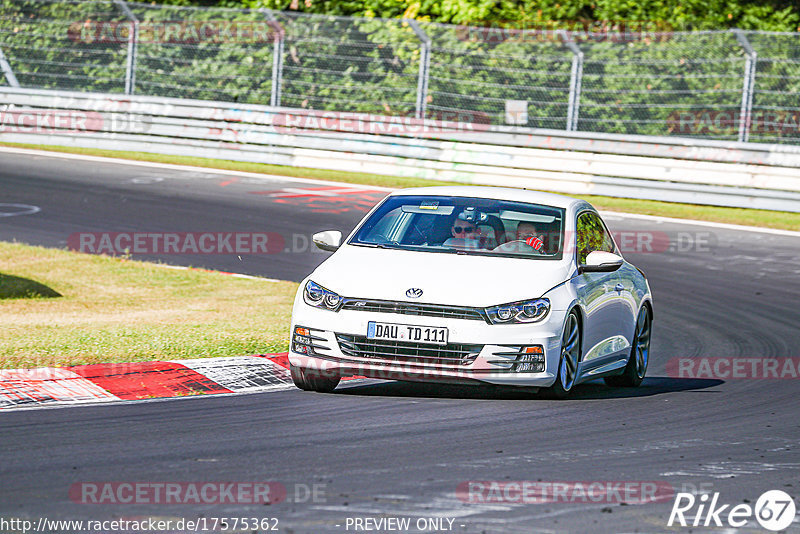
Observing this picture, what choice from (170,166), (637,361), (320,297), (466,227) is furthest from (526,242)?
(170,166)

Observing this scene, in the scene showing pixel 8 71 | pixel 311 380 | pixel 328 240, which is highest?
pixel 8 71

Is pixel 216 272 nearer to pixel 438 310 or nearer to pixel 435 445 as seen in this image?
pixel 438 310

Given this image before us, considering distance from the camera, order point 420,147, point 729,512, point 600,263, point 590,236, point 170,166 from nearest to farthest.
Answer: point 729,512 < point 600,263 < point 590,236 < point 420,147 < point 170,166

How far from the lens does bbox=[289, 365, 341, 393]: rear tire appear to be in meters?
9.25

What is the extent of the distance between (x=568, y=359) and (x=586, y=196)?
48.1ft

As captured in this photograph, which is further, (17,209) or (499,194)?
(17,209)

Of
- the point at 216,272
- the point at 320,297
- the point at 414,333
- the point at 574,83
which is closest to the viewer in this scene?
the point at 414,333

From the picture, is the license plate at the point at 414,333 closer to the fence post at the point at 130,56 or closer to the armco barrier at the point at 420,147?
the armco barrier at the point at 420,147

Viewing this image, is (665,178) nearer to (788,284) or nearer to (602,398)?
(788,284)

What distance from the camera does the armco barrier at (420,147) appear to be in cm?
2269

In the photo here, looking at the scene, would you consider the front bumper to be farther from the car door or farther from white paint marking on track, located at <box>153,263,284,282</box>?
white paint marking on track, located at <box>153,263,284,282</box>

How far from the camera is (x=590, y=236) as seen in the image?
10398 millimetres

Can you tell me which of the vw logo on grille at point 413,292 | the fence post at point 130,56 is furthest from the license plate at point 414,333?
the fence post at point 130,56

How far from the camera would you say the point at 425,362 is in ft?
28.9
